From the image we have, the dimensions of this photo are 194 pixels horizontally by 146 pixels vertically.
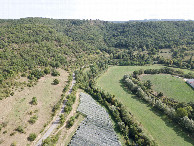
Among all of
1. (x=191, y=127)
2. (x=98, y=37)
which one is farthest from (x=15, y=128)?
(x=98, y=37)

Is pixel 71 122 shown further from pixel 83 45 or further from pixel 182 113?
pixel 83 45

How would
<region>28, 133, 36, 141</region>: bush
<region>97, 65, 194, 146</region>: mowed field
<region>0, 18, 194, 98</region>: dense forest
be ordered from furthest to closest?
<region>0, 18, 194, 98</region>: dense forest, <region>97, 65, 194, 146</region>: mowed field, <region>28, 133, 36, 141</region>: bush

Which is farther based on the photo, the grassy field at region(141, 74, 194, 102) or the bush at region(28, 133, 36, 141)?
the grassy field at region(141, 74, 194, 102)

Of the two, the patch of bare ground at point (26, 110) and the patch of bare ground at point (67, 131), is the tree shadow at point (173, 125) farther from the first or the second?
the patch of bare ground at point (26, 110)

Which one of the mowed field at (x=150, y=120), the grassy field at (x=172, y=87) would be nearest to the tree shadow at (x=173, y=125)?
the mowed field at (x=150, y=120)

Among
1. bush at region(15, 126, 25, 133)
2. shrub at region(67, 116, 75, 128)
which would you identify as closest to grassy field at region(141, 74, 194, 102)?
shrub at region(67, 116, 75, 128)

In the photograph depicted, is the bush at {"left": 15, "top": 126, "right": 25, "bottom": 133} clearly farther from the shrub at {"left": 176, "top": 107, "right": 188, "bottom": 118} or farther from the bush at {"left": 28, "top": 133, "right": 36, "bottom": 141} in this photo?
the shrub at {"left": 176, "top": 107, "right": 188, "bottom": 118}

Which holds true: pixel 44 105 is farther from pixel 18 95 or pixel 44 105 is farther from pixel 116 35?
pixel 116 35
